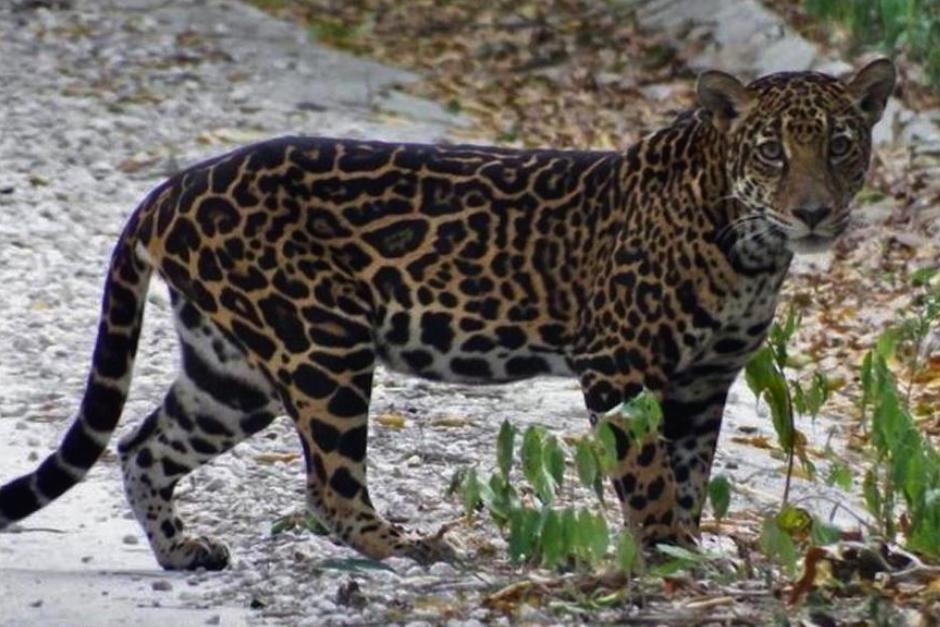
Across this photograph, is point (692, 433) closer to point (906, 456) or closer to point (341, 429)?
point (341, 429)

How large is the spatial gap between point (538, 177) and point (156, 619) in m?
1.94

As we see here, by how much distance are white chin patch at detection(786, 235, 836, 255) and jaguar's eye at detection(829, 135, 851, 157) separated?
0.26 meters

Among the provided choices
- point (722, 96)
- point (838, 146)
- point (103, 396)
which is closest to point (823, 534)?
point (838, 146)

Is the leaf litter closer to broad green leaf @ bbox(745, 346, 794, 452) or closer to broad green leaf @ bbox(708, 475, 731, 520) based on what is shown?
broad green leaf @ bbox(708, 475, 731, 520)

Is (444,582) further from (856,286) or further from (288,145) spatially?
(856,286)

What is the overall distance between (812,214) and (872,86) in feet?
1.60

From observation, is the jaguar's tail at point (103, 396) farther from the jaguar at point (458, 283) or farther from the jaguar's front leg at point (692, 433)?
the jaguar's front leg at point (692, 433)

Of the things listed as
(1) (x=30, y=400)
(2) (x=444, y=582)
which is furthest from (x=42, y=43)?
(2) (x=444, y=582)

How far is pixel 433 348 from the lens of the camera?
7945 millimetres

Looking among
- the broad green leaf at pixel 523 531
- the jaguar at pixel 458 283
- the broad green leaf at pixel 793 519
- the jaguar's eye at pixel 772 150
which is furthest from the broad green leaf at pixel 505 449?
the jaguar's eye at pixel 772 150

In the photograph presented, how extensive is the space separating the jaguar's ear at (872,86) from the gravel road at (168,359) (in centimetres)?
173

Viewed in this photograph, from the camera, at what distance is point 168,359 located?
1067 cm

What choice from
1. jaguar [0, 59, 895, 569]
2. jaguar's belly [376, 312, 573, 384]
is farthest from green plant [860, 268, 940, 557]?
jaguar's belly [376, 312, 573, 384]

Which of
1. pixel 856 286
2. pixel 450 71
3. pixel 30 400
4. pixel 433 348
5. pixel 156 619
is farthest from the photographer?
pixel 450 71
